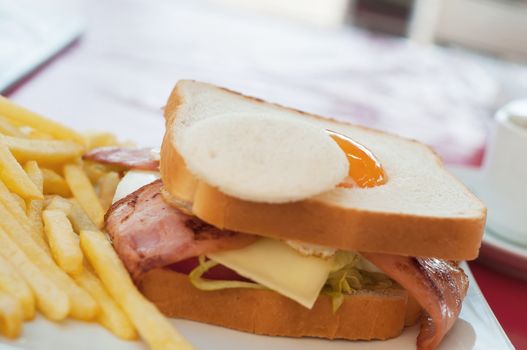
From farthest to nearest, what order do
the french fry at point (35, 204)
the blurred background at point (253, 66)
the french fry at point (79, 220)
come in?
the blurred background at point (253, 66), the french fry at point (79, 220), the french fry at point (35, 204)

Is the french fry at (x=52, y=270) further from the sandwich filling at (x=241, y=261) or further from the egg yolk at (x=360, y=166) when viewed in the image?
the egg yolk at (x=360, y=166)

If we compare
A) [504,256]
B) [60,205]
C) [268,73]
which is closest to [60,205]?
[60,205]

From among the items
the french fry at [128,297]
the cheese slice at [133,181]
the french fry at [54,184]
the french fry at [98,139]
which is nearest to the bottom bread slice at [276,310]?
the french fry at [128,297]

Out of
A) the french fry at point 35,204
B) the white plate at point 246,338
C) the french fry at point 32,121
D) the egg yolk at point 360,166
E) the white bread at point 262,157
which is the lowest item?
the white plate at point 246,338

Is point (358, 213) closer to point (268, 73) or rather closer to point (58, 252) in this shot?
point (58, 252)

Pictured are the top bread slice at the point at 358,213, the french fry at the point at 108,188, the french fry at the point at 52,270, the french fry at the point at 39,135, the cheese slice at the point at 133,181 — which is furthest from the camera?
the french fry at the point at 39,135

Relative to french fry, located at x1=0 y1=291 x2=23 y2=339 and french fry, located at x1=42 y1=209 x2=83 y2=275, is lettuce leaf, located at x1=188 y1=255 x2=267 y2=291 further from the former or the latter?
french fry, located at x1=0 y1=291 x2=23 y2=339
